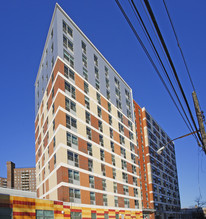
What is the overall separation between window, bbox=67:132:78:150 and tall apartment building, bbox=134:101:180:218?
1722 inches

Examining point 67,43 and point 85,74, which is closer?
point 67,43

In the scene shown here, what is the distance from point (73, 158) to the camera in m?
40.4

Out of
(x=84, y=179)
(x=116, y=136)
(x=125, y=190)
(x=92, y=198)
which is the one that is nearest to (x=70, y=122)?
(x=84, y=179)

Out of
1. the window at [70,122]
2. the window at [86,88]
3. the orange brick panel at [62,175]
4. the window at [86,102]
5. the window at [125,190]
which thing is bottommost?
the window at [125,190]

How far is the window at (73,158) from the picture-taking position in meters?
39.6

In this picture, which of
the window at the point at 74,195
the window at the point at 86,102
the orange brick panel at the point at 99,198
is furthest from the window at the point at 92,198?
the window at the point at 86,102

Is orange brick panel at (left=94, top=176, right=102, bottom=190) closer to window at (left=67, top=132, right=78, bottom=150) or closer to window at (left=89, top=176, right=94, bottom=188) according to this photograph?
window at (left=89, top=176, right=94, bottom=188)

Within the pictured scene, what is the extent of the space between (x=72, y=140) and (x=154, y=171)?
55756mm

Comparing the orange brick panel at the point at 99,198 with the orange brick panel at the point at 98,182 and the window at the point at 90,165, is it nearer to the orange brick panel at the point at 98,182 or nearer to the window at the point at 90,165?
the orange brick panel at the point at 98,182

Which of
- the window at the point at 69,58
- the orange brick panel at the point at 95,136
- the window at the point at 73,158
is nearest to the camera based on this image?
the window at the point at 73,158

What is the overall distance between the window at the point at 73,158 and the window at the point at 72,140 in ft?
3.96

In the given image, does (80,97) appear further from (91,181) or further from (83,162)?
(91,181)

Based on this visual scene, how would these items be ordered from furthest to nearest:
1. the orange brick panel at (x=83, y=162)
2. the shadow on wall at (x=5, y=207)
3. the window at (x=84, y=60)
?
the window at (x=84, y=60), the orange brick panel at (x=83, y=162), the shadow on wall at (x=5, y=207)

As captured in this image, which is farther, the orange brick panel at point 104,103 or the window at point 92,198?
the orange brick panel at point 104,103
